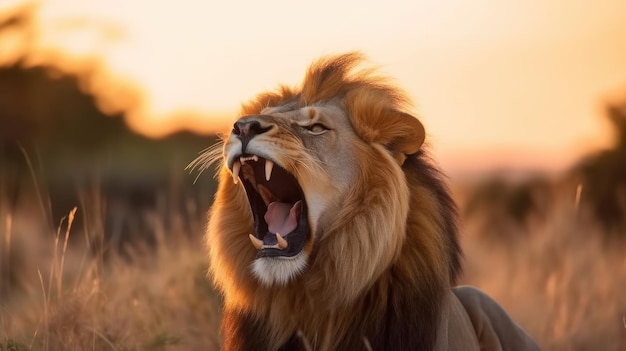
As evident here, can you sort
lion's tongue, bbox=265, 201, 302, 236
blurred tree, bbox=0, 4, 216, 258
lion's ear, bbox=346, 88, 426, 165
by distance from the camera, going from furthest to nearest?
blurred tree, bbox=0, 4, 216, 258 → lion's ear, bbox=346, 88, 426, 165 → lion's tongue, bbox=265, 201, 302, 236

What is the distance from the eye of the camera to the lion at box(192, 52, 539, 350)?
468 cm

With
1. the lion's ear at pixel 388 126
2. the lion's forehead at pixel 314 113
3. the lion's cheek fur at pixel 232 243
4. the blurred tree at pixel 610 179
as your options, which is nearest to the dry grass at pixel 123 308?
the lion's cheek fur at pixel 232 243

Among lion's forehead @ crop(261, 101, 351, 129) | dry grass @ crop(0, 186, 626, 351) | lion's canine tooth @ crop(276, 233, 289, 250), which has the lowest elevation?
dry grass @ crop(0, 186, 626, 351)

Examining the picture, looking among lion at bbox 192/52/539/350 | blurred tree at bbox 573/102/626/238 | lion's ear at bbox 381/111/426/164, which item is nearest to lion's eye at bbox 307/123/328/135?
lion at bbox 192/52/539/350

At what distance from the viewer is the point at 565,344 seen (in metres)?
7.91

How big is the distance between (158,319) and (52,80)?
1350cm

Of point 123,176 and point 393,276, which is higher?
point 393,276

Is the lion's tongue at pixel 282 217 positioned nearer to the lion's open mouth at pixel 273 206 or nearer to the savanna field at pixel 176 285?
the lion's open mouth at pixel 273 206

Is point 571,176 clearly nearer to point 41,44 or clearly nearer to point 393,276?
point 41,44

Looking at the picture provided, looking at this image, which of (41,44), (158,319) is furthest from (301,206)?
(41,44)

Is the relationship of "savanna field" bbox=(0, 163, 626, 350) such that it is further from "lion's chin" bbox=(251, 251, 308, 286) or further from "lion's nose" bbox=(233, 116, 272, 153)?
"lion's nose" bbox=(233, 116, 272, 153)

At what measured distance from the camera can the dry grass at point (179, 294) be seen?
6.00m

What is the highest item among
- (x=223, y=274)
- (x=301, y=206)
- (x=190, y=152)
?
(x=301, y=206)

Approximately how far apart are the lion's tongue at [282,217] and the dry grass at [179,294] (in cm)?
114
